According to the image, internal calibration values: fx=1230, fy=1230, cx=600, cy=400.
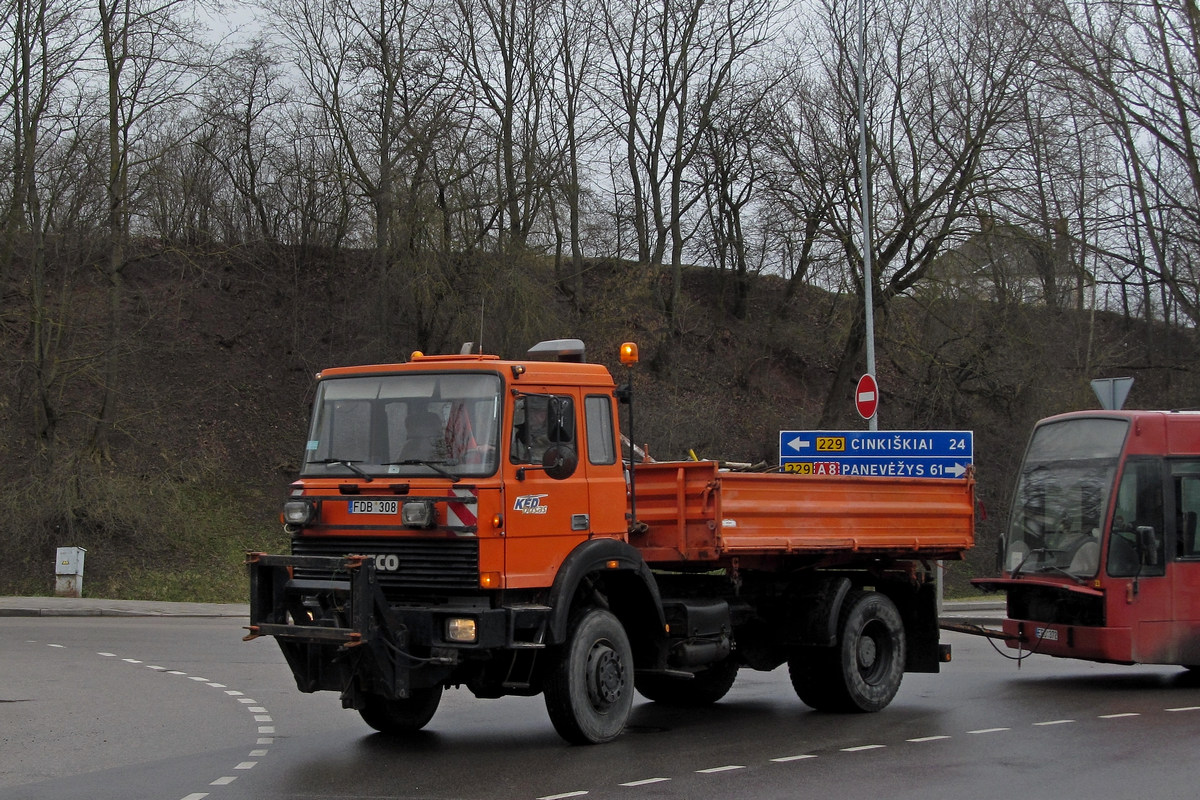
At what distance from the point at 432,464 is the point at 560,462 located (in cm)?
98

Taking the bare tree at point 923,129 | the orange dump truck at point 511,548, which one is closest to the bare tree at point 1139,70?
the bare tree at point 923,129

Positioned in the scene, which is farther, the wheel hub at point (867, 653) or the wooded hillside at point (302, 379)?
the wooded hillside at point (302, 379)

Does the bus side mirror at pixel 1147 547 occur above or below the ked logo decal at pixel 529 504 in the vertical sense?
below

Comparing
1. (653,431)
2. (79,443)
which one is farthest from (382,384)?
(653,431)

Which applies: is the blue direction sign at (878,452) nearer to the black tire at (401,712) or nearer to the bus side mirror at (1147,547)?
the bus side mirror at (1147,547)

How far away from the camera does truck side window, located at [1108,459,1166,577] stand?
1291 centimetres

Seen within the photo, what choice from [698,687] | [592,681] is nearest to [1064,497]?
[698,687]

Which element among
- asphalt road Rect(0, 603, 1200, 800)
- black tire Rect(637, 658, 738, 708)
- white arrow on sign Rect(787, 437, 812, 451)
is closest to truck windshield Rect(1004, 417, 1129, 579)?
asphalt road Rect(0, 603, 1200, 800)

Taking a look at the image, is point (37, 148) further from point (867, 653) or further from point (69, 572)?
point (867, 653)

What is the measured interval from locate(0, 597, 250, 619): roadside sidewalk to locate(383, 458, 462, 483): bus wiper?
12.9 m

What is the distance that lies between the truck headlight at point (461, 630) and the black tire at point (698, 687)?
152 inches

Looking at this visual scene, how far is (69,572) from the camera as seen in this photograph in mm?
22500

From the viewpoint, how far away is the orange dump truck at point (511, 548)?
337 inches

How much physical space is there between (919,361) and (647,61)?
1171 centimetres
